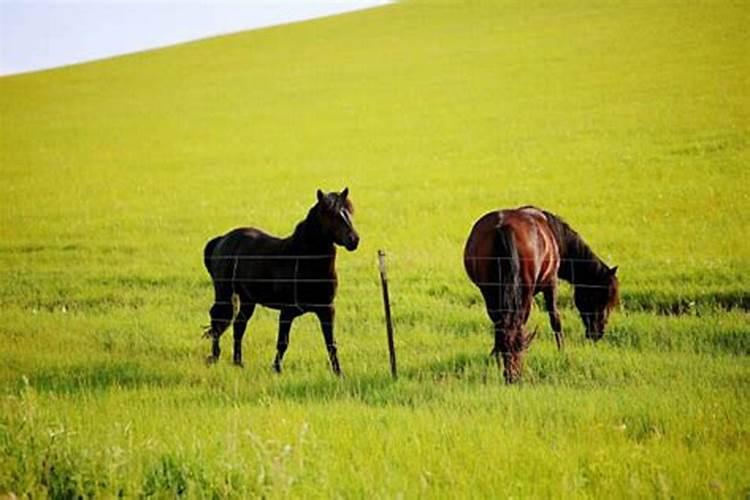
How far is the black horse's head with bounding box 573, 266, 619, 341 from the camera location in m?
9.32

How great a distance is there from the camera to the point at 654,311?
33.2ft

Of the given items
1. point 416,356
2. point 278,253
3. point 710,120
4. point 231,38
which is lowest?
point 416,356

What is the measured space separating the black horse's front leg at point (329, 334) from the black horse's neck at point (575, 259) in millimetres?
Answer: 2360

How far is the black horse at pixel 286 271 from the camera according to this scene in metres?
8.30

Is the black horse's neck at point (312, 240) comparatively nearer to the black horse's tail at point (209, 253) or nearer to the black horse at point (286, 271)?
the black horse at point (286, 271)

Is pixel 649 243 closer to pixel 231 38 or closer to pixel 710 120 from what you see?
pixel 710 120

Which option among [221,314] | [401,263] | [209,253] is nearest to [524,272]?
[221,314]

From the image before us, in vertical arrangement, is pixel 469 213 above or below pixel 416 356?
above

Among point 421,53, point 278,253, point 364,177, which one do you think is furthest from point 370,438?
point 421,53

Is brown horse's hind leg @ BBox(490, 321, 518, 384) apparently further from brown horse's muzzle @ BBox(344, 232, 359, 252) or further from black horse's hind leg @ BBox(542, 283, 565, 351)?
brown horse's muzzle @ BBox(344, 232, 359, 252)

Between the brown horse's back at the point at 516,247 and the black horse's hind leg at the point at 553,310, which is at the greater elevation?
the brown horse's back at the point at 516,247

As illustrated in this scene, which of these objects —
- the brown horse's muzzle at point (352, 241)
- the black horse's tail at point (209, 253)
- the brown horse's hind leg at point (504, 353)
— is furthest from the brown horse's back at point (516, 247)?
the black horse's tail at point (209, 253)

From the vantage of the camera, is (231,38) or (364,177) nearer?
(364,177)

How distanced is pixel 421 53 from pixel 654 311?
28516 mm
